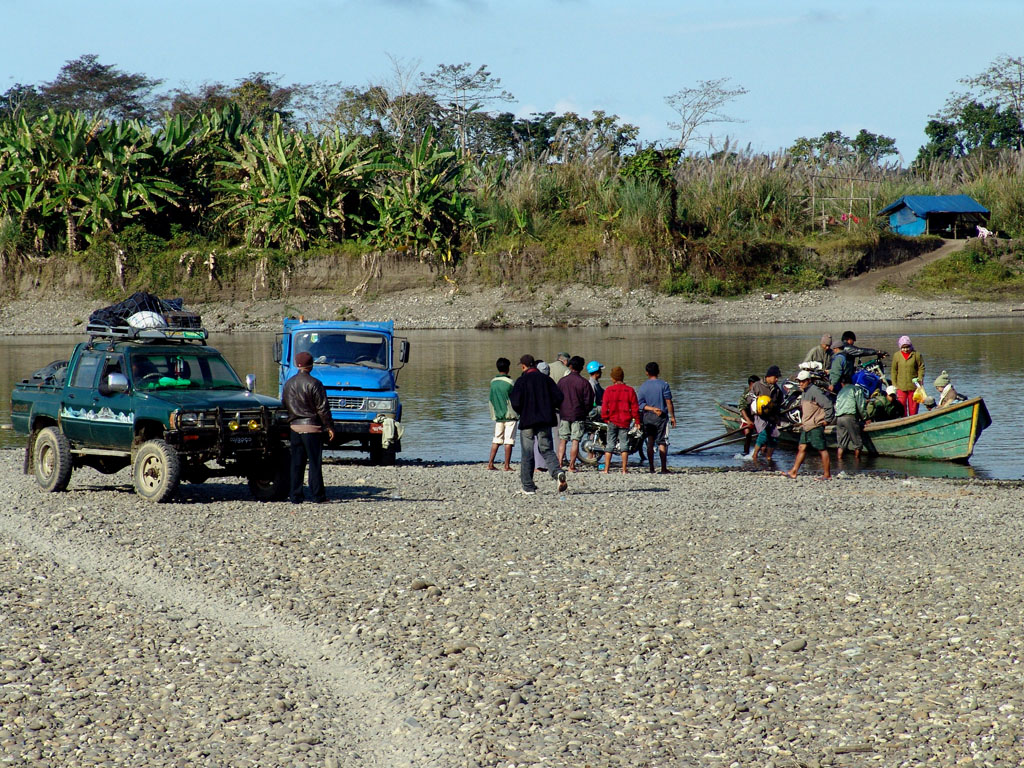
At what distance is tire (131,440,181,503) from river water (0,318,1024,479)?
7.87 m

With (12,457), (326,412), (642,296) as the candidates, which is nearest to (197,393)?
(326,412)

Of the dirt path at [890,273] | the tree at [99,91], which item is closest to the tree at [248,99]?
the tree at [99,91]

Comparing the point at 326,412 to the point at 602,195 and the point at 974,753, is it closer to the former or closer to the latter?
the point at 974,753

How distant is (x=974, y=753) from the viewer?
6.06m

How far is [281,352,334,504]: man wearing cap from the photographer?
13.4m

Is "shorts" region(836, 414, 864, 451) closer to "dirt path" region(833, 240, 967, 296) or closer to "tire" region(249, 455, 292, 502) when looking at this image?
"tire" region(249, 455, 292, 502)

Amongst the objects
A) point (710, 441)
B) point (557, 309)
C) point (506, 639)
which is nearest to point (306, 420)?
point (506, 639)

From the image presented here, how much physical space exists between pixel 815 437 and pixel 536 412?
5.80 metres

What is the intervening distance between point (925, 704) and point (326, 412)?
837 cm

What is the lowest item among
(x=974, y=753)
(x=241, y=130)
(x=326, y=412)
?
(x=974, y=753)

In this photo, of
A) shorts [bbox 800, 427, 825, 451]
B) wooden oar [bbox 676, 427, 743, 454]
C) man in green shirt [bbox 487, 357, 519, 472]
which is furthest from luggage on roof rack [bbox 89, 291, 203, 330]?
wooden oar [bbox 676, 427, 743, 454]

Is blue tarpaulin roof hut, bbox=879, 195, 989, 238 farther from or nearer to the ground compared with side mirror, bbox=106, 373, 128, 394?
farther from the ground

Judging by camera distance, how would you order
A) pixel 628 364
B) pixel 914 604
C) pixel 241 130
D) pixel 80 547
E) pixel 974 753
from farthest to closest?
pixel 241 130 → pixel 628 364 → pixel 80 547 → pixel 914 604 → pixel 974 753

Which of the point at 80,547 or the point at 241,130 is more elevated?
the point at 241,130
